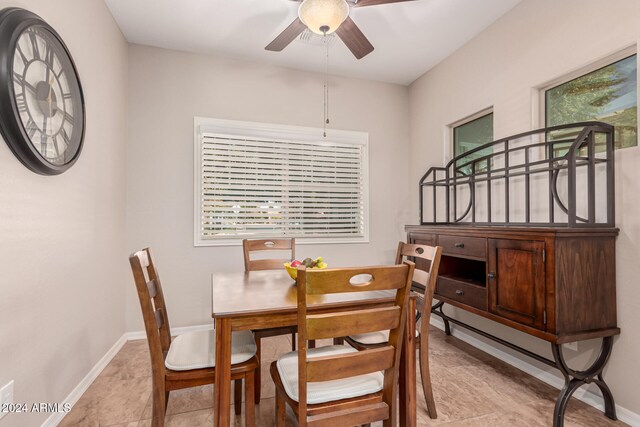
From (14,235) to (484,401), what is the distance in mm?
2795

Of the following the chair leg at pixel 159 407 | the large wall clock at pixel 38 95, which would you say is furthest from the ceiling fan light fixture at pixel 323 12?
the chair leg at pixel 159 407

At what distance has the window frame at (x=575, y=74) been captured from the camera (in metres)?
1.93

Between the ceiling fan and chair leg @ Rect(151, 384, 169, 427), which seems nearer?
chair leg @ Rect(151, 384, 169, 427)

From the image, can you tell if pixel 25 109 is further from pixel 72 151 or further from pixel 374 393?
pixel 374 393

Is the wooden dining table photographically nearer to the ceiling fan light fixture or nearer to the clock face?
the clock face

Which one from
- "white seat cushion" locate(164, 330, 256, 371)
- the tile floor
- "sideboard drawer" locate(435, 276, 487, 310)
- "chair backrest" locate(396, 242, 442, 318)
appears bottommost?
the tile floor

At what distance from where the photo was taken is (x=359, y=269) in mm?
1126

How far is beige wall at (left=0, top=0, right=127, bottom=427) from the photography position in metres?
1.50

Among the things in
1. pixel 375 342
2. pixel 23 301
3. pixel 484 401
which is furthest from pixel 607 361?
pixel 23 301

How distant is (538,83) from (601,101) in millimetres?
457

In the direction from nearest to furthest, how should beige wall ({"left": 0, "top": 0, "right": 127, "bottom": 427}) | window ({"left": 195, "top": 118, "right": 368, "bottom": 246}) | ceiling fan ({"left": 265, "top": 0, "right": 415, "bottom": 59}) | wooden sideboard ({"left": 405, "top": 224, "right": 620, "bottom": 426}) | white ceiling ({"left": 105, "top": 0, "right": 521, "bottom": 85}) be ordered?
beige wall ({"left": 0, "top": 0, "right": 127, "bottom": 427}) < wooden sideboard ({"left": 405, "top": 224, "right": 620, "bottom": 426}) < ceiling fan ({"left": 265, "top": 0, "right": 415, "bottom": 59}) < white ceiling ({"left": 105, "top": 0, "right": 521, "bottom": 85}) < window ({"left": 195, "top": 118, "right": 368, "bottom": 246})

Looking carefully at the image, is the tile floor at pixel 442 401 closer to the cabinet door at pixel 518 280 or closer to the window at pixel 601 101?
the cabinet door at pixel 518 280

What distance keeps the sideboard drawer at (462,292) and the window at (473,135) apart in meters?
1.19

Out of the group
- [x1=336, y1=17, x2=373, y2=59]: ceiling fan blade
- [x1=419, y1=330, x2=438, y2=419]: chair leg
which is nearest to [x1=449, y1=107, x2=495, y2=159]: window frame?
[x1=336, y1=17, x2=373, y2=59]: ceiling fan blade
